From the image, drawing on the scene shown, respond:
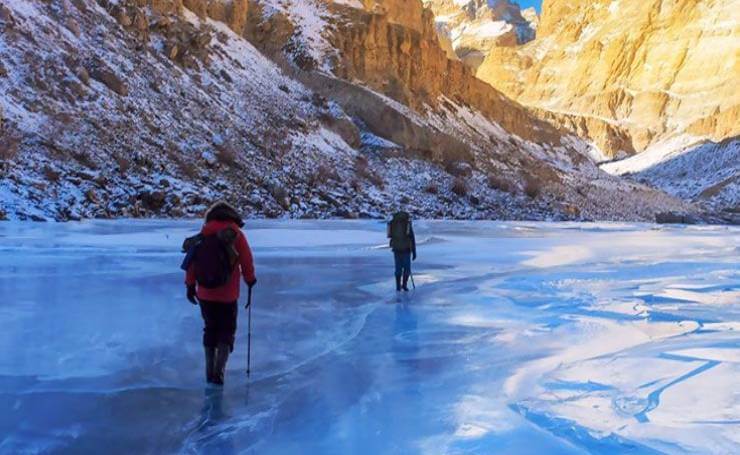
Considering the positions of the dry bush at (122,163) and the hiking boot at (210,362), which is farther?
the dry bush at (122,163)

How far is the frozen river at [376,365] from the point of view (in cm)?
392

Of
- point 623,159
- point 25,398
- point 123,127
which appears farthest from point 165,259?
point 623,159

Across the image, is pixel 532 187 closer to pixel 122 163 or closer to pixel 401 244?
pixel 122 163

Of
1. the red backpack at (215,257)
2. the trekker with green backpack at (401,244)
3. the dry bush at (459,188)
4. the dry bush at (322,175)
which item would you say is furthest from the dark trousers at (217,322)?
the dry bush at (459,188)

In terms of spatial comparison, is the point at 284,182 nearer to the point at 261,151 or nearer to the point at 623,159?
the point at 261,151

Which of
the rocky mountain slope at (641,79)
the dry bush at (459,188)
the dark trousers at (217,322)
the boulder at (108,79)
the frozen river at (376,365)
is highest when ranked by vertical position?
the rocky mountain slope at (641,79)

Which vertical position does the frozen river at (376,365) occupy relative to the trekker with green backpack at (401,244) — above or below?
below

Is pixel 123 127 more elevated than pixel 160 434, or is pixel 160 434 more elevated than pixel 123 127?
pixel 123 127

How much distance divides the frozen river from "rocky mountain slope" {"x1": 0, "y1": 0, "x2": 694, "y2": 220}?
12.0 meters

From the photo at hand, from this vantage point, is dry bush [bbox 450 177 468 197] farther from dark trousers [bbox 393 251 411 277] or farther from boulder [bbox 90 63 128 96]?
dark trousers [bbox 393 251 411 277]

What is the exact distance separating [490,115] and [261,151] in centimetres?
4034

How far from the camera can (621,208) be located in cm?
5309

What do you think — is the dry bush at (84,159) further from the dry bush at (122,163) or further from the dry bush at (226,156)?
the dry bush at (226,156)

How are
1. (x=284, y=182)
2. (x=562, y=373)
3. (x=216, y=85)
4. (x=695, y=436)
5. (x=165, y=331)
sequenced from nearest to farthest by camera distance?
(x=695, y=436) → (x=562, y=373) → (x=165, y=331) → (x=284, y=182) → (x=216, y=85)
